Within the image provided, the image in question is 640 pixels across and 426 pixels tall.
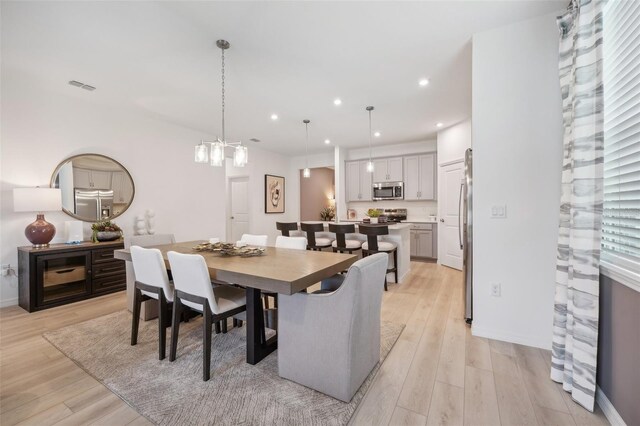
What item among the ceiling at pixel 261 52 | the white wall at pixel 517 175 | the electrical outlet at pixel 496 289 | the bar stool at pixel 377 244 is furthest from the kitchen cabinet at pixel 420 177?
the electrical outlet at pixel 496 289

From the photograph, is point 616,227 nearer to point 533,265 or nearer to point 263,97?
point 533,265

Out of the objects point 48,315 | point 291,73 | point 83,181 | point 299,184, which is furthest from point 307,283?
point 299,184

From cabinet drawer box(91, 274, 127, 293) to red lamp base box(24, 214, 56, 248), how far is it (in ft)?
2.28

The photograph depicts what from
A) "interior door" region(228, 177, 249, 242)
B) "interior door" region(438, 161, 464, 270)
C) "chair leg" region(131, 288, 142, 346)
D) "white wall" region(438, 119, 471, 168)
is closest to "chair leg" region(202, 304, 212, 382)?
"chair leg" region(131, 288, 142, 346)

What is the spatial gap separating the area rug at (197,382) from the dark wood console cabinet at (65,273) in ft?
3.04

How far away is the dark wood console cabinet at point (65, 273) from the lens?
3.06 m

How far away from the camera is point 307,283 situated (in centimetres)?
159

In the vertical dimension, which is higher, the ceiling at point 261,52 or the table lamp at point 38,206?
the ceiling at point 261,52

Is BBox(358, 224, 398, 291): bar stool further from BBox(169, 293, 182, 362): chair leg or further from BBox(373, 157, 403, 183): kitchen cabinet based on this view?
BBox(373, 157, 403, 183): kitchen cabinet

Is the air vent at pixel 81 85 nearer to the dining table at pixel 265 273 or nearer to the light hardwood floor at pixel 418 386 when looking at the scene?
the dining table at pixel 265 273

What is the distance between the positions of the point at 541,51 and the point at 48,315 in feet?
17.5

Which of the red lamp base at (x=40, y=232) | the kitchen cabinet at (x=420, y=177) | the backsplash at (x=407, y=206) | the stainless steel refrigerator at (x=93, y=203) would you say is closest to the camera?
the red lamp base at (x=40, y=232)

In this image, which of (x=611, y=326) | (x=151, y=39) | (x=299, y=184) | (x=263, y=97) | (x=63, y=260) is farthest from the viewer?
(x=299, y=184)

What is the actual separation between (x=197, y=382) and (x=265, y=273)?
89 centimetres
